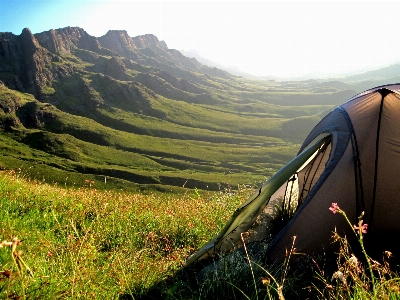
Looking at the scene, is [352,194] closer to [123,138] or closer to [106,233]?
[106,233]

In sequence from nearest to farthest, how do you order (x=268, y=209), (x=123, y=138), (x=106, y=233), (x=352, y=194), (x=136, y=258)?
(x=136, y=258), (x=352, y=194), (x=106, y=233), (x=268, y=209), (x=123, y=138)

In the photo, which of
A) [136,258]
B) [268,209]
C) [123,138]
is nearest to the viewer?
[136,258]

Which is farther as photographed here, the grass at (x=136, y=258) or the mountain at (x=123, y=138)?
the mountain at (x=123, y=138)

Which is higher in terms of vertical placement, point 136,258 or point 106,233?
point 136,258

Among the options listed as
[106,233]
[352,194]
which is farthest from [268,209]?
[106,233]

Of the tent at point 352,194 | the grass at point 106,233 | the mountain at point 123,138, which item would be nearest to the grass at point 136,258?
the grass at point 106,233

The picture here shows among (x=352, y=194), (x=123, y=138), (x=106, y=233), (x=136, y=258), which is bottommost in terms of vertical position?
(x=123, y=138)

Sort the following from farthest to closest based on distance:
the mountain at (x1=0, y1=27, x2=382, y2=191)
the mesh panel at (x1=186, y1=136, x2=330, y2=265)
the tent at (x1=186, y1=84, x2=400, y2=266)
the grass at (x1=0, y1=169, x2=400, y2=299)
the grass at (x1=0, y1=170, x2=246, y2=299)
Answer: the mountain at (x1=0, y1=27, x2=382, y2=191)
the mesh panel at (x1=186, y1=136, x2=330, y2=265)
the tent at (x1=186, y1=84, x2=400, y2=266)
the grass at (x1=0, y1=170, x2=246, y2=299)
the grass at (x1=0, y1=169, x2=400, y2=299)

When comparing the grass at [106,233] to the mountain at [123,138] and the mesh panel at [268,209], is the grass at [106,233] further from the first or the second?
the mountain at [123,138]

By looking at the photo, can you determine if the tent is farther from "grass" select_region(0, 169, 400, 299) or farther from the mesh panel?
"grass" select_region(0, 169, 400, 299)

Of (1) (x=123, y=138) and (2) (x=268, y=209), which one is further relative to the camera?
(1) (x=123, y=138)

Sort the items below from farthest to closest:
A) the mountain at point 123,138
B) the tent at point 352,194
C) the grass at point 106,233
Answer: the mountain at point 123,138 → the tent at point 352,194 → the grass at point 106,233

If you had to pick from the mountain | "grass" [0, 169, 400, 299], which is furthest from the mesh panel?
the mountain

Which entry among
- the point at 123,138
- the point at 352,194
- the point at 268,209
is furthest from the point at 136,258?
the point at 123,138
